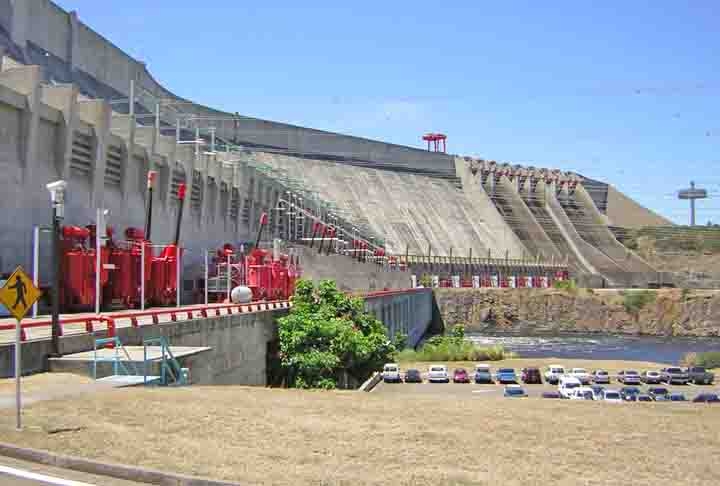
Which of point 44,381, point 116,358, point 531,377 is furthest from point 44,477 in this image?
point 531,377

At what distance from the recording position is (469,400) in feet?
48.8

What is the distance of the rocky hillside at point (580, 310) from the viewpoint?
10144 centimetres

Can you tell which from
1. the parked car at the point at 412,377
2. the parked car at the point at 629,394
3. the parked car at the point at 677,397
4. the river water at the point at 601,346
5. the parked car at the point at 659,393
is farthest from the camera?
the river water at the point at 601,346

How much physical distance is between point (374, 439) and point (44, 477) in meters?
3.89

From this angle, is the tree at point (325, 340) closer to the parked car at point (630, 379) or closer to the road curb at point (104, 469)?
the parked car at point (630, 379)

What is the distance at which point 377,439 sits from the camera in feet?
34.2

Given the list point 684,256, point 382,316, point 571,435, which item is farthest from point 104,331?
point 684,256

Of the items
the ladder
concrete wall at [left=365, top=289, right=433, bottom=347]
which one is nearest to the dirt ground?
the ladder

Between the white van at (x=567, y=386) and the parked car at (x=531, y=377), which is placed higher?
the white van at (x=567, y=386)

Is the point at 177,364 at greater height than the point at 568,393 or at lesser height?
greater

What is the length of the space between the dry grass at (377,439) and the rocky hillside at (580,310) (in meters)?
92.5

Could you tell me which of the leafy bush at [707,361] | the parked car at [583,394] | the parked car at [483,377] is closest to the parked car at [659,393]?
the parked car at [583,394]

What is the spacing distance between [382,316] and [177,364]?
44.3m

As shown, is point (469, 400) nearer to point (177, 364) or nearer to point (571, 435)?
point (571, 435)
